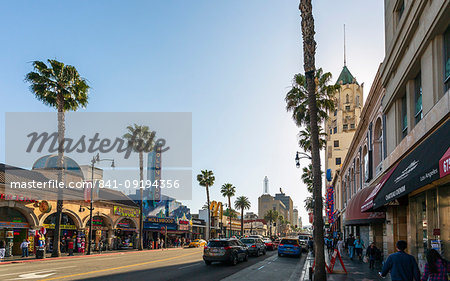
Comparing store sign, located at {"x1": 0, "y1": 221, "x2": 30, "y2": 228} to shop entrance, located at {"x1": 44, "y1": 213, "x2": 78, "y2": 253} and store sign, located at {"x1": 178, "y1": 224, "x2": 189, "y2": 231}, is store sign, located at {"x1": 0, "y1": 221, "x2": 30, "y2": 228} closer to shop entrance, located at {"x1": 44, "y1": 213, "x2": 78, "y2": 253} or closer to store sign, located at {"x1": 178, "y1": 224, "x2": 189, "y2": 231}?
shop entrance, located at {"x1": 44, "y1": 213, "x2": 78, "y2": 253}

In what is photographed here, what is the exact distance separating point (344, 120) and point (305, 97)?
216 feet

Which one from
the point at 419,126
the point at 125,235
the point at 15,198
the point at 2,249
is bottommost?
the point at 125,235

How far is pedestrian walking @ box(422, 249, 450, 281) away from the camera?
26.2 ft

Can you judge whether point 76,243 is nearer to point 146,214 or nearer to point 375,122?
point 146,214

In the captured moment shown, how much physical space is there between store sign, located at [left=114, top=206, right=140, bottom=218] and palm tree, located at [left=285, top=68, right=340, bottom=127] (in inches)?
968

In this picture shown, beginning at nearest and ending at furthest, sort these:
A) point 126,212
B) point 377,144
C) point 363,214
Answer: point 363,214 < point 377,144 < point 126,212

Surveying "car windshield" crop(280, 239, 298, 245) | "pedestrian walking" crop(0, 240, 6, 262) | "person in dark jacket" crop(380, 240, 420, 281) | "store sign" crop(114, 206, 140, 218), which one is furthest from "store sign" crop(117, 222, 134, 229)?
"person in dark jacket" crop(380, 240, 420, 281)

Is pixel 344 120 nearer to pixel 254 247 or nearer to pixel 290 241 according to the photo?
pixel 290 241

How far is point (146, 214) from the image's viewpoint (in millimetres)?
52500

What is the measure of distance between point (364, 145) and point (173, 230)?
124ft

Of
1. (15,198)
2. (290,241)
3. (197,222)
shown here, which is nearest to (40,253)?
(15,198)

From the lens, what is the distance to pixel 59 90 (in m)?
33.2

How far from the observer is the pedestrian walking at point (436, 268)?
8.00 m

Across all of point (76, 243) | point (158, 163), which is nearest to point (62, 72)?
point (76, 243)
